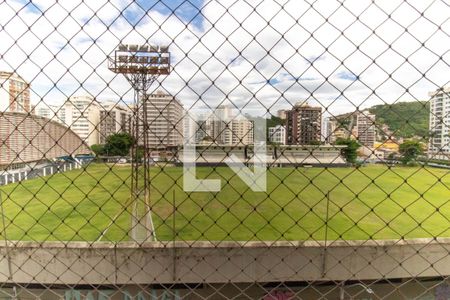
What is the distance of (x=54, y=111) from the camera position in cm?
146

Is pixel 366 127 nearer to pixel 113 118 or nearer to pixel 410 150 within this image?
pixel 410 150

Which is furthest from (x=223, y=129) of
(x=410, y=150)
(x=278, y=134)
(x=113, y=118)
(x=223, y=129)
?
(x=410, y=150)

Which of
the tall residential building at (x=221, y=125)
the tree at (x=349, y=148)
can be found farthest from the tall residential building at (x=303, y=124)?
the tall residential building at (x=221, y=125)

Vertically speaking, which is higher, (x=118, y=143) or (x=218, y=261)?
(x=118, y=143)

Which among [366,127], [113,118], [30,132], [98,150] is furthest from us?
[98,150]

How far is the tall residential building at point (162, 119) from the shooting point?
120cm

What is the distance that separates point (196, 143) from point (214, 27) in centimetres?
61

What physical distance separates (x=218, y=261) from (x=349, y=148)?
32.7 inches

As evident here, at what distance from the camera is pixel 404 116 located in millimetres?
1002

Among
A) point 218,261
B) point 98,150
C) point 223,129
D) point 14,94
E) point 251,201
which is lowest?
point 251,201

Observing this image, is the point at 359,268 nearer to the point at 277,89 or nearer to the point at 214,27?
the point at 277,89

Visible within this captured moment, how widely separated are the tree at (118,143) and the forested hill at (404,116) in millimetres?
1082

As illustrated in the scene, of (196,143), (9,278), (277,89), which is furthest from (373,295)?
(9,278)

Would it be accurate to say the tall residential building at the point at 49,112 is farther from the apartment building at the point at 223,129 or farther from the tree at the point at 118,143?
the apartment building at the point at 223,129
